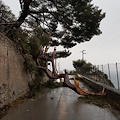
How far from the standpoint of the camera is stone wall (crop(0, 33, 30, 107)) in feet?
16.8

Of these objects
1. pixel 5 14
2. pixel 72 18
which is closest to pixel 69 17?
pixel 72 18

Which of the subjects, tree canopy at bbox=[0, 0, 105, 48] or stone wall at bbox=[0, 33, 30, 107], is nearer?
stone wall at bbox=[0, 33, 30, 107]

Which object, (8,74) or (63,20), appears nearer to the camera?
(8,74)

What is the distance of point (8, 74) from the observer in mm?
5590

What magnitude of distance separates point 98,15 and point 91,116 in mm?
7415

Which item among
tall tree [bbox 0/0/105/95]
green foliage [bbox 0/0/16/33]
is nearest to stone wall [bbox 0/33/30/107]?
tall tree [bbox 0/0/105/95]

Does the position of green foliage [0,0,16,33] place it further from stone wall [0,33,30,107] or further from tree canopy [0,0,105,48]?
stone wall [0,33,30,107]

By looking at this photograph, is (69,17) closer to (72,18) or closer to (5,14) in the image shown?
(72,18)

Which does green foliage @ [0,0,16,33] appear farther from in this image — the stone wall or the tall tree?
the stone wall

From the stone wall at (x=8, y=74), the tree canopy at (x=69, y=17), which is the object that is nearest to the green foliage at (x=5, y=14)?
the tree canopy at (x=69, y=17)

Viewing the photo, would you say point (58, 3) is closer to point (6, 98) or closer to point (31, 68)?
point (31, 68)

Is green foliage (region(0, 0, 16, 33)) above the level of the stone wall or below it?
above

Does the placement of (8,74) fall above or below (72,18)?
below

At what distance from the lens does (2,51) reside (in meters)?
5.23
